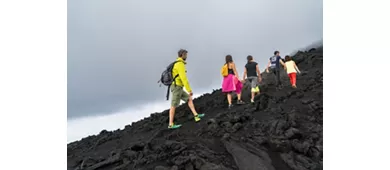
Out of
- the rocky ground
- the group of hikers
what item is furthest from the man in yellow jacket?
the rocky ground

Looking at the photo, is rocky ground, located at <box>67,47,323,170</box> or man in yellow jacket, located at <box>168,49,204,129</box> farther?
man in yellow jacket, located at <box>168,49,204,129</box>

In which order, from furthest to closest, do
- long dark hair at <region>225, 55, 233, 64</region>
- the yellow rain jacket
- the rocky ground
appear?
long dark hair at <region>225, 55, 233, 64</region> → the yellow rain jacket → the rocky ground

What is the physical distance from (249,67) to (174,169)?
528 cm

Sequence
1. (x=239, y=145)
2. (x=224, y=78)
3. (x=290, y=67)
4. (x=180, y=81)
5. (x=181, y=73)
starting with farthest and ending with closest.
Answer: (x=290, y=67)
(x=224, y=78)
(x=180, y=81)
(x=181, y=73)
(x=239, y=145)

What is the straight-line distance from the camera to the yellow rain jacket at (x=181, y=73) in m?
7.17

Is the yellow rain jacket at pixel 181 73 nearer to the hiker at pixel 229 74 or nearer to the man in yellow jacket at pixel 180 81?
the man in yellow jacket at pixel 180 81

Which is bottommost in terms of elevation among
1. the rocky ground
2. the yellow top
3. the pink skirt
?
the rocky ground

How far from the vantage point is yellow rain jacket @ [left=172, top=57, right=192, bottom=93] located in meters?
7.17

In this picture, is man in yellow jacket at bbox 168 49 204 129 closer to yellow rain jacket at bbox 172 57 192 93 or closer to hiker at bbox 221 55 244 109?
yellow rain jacket at bbox 172 57 192 93

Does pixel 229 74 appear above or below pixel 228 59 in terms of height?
below

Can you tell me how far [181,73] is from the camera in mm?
7191

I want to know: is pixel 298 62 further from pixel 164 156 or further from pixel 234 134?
pixel 164 156

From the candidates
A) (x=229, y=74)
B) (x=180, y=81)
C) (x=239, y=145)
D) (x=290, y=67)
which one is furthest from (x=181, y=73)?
(x=290, y=67)

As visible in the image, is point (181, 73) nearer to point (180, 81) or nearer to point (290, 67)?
point (180, 81)
